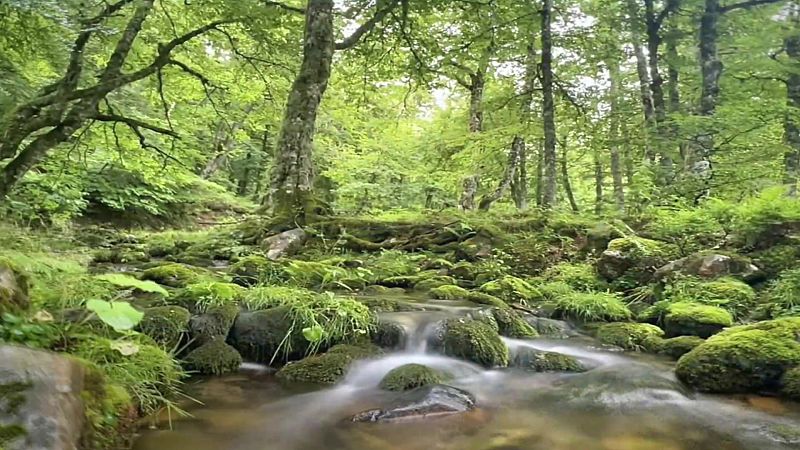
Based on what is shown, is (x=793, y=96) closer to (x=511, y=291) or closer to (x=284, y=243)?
(x=511, y=291)

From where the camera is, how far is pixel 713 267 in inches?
269

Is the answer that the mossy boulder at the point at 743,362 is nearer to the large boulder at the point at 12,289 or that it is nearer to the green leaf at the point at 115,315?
the green leaf at the point at 115,315

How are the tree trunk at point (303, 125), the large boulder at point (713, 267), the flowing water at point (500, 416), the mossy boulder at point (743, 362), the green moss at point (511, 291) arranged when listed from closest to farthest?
the flowing water at point (500, 416) → the mossy boulder at point (743, 362) → the large boulder at point (713, 267) → the green moss at point (511, 291) → the tree trunk at point (303, 125)

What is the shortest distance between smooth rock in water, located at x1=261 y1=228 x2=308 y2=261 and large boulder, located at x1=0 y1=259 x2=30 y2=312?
509 centimetres

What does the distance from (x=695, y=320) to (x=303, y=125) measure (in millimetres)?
7183

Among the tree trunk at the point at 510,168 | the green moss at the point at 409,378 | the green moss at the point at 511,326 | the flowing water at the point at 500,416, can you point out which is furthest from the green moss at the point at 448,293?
the tree trunk at the point at 510,168

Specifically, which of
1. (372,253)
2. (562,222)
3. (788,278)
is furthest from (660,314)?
(372,253)

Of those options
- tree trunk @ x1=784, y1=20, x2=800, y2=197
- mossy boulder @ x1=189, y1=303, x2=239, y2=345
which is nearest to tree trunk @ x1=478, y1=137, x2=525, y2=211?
tree trunk @ x1=784, y1=20, x2=800, y2=197

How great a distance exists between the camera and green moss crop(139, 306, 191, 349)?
405cm

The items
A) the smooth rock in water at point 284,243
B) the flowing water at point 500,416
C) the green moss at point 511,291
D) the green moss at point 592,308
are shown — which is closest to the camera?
the flowing water at point 500,416

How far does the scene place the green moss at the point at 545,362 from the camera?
471 centimetres

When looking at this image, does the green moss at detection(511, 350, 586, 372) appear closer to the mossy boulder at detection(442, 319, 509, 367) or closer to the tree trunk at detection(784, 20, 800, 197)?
the mossy boulder at detection(442, 319, 509, 367)

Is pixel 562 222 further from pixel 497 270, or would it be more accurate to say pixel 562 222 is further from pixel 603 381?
pixel 603 381

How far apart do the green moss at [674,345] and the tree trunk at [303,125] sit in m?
6.29
